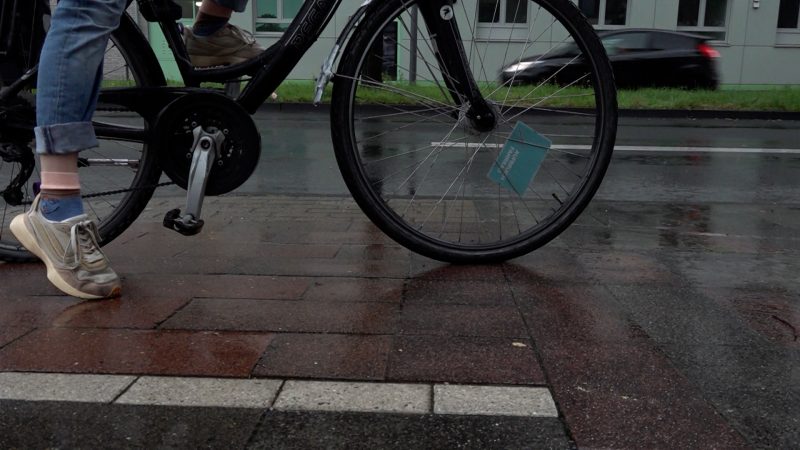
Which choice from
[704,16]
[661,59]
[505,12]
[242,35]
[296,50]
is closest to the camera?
[296,50]

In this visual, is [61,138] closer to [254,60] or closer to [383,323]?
[254,60]

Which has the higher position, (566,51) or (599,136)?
(566,51)

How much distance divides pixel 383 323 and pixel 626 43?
1525 cm

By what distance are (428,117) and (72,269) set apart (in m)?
1.51

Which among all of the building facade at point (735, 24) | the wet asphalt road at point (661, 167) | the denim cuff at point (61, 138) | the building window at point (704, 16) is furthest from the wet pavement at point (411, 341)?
the building window at point (704, 16)

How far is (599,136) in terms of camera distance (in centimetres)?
297

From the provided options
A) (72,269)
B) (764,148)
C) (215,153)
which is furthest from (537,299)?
(764,148)

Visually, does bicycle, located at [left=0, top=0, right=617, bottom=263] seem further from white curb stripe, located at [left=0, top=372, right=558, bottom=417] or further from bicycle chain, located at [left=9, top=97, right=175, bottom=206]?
white curb stripe, located at [left=0, top=372, right=558, bottom=417]

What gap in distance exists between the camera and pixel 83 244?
99.5 inches

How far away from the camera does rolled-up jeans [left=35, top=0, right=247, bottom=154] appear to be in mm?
2412

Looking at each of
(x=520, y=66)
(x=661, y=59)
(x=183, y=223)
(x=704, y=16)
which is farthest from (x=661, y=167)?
(x=704, y=16)

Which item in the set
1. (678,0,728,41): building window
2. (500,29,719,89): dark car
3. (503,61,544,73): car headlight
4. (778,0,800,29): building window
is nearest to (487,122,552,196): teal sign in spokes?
(503,61,544,73): car headlight

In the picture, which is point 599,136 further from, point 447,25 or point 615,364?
point 615,364

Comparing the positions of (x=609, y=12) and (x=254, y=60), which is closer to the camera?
(x=254, y=60)
